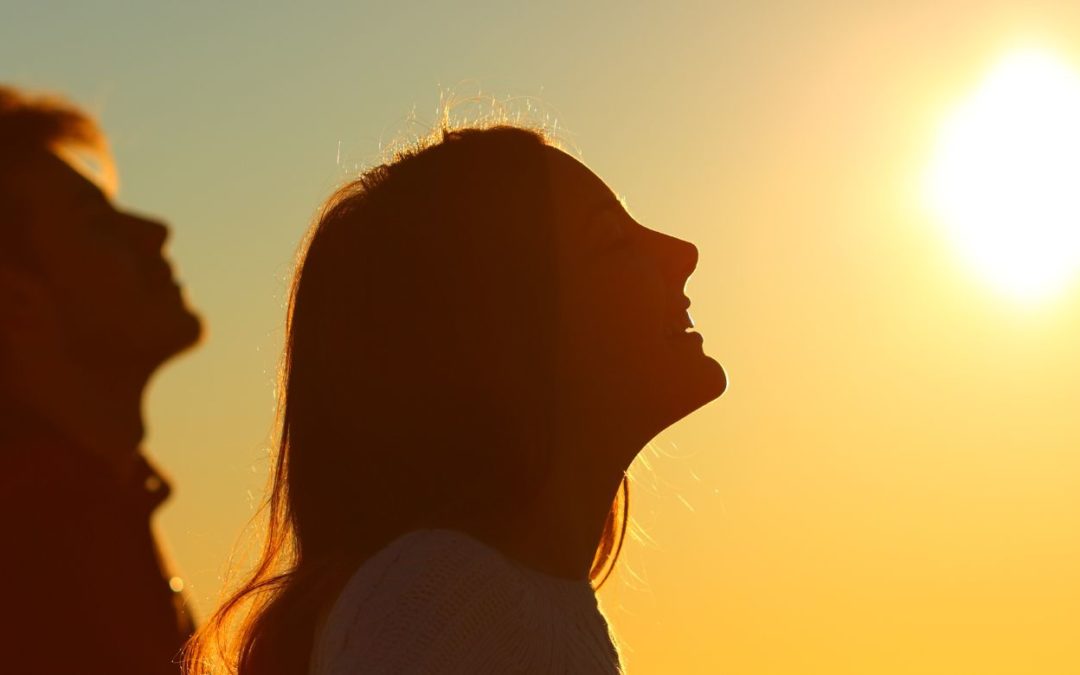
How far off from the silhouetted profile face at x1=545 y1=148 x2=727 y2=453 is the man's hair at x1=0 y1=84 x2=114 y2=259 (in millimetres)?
2024

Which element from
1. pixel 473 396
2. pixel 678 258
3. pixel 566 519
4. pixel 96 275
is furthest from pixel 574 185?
pixel 96 275

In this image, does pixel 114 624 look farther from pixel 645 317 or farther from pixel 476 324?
pixel 645 317

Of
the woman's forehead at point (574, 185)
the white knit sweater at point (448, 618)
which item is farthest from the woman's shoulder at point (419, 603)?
the woman's forehead at point (574, 185)

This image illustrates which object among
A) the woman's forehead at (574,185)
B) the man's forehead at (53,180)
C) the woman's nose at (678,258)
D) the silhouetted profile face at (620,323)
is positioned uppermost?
the woman's forehead at (574,185)

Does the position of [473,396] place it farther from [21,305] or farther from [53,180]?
[21,305]

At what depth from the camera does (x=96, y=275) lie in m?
1.76

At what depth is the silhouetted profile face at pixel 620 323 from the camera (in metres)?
4.21

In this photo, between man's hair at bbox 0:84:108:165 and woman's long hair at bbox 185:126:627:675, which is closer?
man's hair at bbox 0:84:108:165

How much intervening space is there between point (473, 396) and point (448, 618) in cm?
77

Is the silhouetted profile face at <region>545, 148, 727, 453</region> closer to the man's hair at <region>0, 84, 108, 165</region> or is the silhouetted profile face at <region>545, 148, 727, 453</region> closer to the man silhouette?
the man's hair at <region>0, 84, 108, 165</region>

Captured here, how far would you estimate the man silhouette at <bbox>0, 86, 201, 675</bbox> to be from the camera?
168 centimetres

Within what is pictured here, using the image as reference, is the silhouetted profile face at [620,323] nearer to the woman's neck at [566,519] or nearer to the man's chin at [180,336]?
the woman's neck at [566,519]

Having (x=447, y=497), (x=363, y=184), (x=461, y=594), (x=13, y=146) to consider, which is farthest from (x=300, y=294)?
(x=13, y=146)

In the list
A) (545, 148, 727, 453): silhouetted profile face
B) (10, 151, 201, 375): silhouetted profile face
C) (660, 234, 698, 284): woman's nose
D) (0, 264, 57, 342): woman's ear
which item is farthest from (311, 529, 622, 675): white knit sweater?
(0, 264, 57, 342): woman's ear
